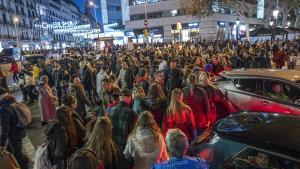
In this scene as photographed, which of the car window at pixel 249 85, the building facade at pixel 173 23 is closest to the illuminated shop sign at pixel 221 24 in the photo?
the building facade at pixel 173 23

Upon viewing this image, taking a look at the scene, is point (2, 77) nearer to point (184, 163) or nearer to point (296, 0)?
point (184, 163)

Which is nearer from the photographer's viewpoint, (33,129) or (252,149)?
(252,149)

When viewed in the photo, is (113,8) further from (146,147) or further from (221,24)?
(146,147)

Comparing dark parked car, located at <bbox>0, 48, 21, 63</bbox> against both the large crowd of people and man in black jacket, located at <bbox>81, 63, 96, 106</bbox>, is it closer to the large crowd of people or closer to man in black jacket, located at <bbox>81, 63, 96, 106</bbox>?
man in black jacket, located at <bbox>81, 63, 96, 106</bbox>

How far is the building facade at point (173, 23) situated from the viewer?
5744cm

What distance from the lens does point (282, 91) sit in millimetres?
7949

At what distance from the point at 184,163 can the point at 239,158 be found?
24.3 inches

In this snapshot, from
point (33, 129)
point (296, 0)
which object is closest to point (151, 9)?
point (296, 0)

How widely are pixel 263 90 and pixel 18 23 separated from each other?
82.2 m

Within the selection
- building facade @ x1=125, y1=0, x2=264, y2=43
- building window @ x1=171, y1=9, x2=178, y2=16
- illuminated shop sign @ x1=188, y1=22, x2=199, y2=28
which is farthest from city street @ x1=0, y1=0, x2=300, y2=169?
building window @ x1=171, y1=9, x2=178, y2=16

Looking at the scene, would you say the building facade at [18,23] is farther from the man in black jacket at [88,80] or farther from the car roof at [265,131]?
the car roof at [265,131]

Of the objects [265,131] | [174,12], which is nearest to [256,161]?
[265,131]

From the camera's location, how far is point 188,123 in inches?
240

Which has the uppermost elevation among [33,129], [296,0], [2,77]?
[296,0]
